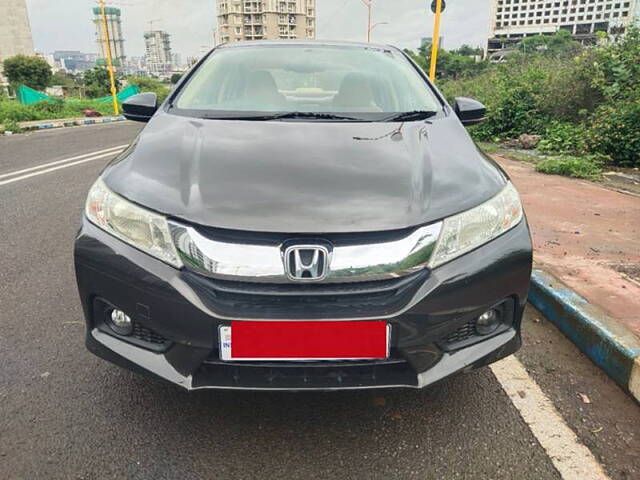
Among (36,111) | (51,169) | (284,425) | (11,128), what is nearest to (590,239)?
(284,425)

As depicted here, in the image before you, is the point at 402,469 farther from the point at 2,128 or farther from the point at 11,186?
the point at 2,128

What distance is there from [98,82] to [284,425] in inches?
2464

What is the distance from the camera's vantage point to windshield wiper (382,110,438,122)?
2457mm

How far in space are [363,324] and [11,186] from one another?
6.08 m

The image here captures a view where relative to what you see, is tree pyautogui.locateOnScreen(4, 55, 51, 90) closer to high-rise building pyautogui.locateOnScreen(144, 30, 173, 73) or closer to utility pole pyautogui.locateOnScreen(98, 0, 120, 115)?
utility pole pyautogui.locateOnScreen(98, 0, 120, 115)

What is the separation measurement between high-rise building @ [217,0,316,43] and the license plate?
108m

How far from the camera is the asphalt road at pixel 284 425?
172cm

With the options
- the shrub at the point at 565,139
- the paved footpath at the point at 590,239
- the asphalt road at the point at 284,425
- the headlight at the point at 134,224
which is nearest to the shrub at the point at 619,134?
the shrub at the point at 565,139

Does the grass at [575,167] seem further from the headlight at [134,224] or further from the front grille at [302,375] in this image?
the headlight at [134,224]

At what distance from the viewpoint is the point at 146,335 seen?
1.70 metres

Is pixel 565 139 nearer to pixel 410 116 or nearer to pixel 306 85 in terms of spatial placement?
pixel 306 85

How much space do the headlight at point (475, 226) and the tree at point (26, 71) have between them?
187 ft

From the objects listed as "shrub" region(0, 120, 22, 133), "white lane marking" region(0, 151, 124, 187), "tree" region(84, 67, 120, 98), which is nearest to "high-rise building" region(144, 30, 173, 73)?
"tree" region(84, 67, 120, 98)

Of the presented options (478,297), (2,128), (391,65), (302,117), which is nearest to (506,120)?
(391,65)
